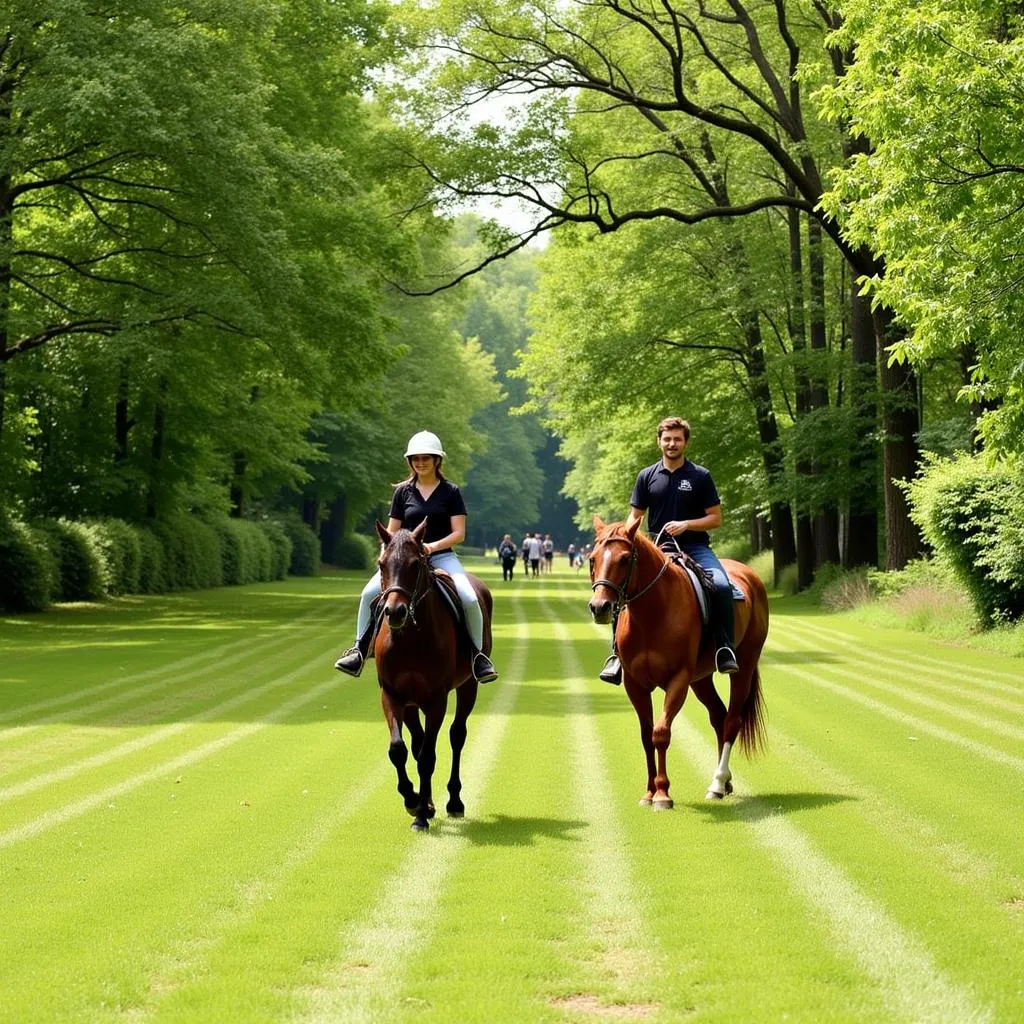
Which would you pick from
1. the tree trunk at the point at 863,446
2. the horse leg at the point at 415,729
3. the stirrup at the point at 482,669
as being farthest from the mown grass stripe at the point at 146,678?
the tree trunk at the point at 863,446

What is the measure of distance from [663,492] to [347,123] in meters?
33.2

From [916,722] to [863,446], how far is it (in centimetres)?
2289

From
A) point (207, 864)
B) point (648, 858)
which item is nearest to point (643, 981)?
point (648, 858)

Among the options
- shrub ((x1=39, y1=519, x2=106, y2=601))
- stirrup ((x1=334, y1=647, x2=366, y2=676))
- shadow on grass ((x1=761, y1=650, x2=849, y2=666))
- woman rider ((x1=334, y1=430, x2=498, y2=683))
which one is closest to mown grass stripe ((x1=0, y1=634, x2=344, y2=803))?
stirrup ((x1=334, y1=647, x2=366, y2=676))

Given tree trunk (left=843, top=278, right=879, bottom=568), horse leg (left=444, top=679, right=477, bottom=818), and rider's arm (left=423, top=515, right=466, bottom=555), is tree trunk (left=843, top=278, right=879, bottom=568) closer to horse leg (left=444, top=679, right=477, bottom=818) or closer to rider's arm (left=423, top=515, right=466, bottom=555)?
horse leg (left=444, top=679, right=477, bottom=818)

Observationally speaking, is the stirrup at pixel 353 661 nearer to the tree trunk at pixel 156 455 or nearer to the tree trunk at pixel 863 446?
the tree trunk at pixel 863 446

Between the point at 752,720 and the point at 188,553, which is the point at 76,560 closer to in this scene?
the point at 188,553

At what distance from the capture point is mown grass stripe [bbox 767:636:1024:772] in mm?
13016

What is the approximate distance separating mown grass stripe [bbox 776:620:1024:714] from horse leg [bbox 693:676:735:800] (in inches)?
225

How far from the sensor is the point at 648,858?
8.92 meters

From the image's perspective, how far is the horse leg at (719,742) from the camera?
1117 centimetres

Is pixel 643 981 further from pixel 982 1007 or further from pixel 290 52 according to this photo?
pixel 290 52

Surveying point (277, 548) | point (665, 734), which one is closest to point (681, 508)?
point (665, 734)

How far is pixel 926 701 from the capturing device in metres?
17.6
